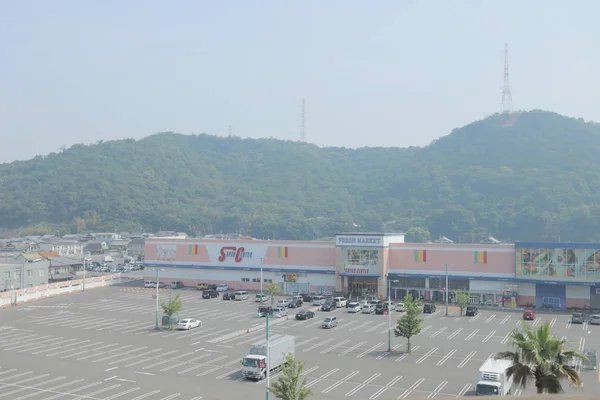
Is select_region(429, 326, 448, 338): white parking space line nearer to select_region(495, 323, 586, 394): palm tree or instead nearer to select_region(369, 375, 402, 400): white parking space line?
select_region(369, 375, 402, 400): white parking space line

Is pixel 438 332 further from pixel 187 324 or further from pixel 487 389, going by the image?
pixel 187 324

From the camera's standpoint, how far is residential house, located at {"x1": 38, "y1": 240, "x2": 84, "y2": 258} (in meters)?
103

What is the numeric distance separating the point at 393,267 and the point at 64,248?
243 feet

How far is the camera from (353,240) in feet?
180

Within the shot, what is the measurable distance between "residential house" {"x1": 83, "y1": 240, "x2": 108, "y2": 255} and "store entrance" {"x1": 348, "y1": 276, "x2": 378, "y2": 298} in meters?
76.5

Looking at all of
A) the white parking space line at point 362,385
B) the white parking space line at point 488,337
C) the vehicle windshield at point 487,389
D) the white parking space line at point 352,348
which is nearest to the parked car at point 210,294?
the white parking space line at point 352,348

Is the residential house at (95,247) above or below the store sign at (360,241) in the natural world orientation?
below

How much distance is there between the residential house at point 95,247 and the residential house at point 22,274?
5708cm

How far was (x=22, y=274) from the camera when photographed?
186ft

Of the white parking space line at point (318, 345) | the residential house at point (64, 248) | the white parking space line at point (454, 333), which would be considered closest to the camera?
the white parking space line at point (318, 345)

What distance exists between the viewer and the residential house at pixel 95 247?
11670 cm

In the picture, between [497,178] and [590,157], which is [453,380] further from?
[590,157]

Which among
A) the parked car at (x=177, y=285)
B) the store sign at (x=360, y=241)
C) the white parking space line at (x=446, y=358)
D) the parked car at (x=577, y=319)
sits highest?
the store sign at (x=360, y=241)

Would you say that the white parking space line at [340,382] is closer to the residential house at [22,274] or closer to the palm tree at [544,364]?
the palm tree at [544,364]
